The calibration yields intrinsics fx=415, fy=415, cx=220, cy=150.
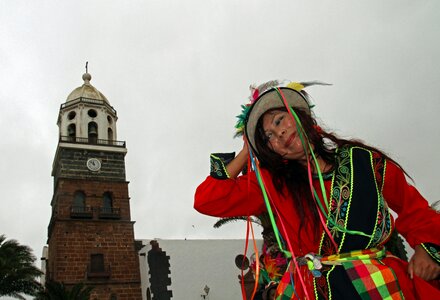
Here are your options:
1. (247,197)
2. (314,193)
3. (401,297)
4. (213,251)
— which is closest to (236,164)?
(247,197)

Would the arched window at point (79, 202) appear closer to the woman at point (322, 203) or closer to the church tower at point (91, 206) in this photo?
the church tower at point (91, 206)

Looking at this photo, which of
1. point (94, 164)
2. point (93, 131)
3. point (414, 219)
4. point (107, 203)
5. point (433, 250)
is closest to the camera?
point (433, 250)

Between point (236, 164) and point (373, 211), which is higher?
point (236, 164)

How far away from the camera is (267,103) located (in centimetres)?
266

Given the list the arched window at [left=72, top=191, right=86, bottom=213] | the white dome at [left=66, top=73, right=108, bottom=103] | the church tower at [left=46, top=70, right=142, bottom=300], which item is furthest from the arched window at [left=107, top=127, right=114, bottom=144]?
the arched window at [left=72, top=191, right=86, bottom=213]

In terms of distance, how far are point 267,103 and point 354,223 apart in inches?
36.0

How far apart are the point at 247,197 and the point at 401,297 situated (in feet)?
3.34

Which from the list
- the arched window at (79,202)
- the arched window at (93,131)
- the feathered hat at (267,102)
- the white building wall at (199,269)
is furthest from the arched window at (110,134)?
the feathered hat at (267,102)

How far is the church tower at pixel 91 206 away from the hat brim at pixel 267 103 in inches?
720

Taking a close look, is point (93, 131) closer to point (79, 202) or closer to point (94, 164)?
point (94, 164)

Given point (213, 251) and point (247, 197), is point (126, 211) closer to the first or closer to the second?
point (213, 251)

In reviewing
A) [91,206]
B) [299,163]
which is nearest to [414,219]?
[299,163]

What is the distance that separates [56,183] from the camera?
22000mm

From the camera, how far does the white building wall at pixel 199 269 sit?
2026cm
